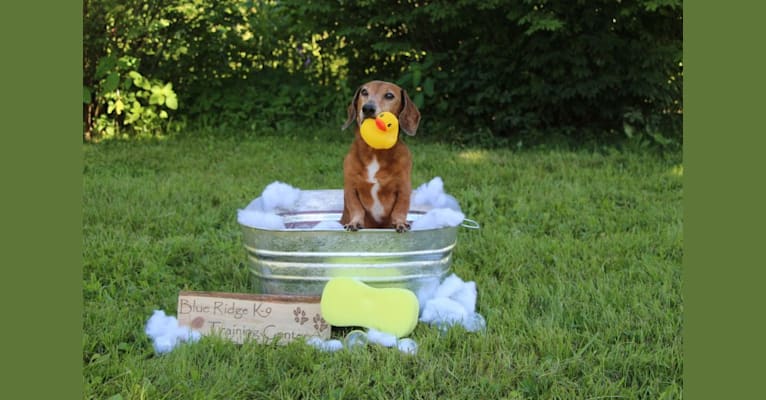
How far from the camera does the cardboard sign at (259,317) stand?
7.41ft

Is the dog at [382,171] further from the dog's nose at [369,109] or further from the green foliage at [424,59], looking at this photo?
the green foliage at [424,59]

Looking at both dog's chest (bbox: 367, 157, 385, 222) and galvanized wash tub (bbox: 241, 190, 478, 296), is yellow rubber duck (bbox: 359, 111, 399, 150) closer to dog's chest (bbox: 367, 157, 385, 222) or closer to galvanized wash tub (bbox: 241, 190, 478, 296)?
dog's chest (bbox: 367, 157, 385, 222)

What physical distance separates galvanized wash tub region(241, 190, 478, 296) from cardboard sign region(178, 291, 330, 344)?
5.0 inches

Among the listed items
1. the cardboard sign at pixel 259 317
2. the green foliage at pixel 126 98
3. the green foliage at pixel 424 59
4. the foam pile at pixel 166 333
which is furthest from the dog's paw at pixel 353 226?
the green foliage at pixel 126 98

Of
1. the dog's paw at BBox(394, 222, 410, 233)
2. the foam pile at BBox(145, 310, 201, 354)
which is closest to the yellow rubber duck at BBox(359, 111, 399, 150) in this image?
the dog's paw at BBox(394, 222, 410, 233)

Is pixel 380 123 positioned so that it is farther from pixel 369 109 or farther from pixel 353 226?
pixel 353 226

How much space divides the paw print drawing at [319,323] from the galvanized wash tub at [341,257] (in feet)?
0.48

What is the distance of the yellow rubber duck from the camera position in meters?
2.29

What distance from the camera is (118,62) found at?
6246mm

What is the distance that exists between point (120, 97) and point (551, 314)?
5037mm

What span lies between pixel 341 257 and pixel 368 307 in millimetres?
199

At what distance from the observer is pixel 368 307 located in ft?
7.40

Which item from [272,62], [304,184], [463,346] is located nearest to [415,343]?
[463,346]

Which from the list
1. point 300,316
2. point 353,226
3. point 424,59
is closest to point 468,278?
point 353,226
